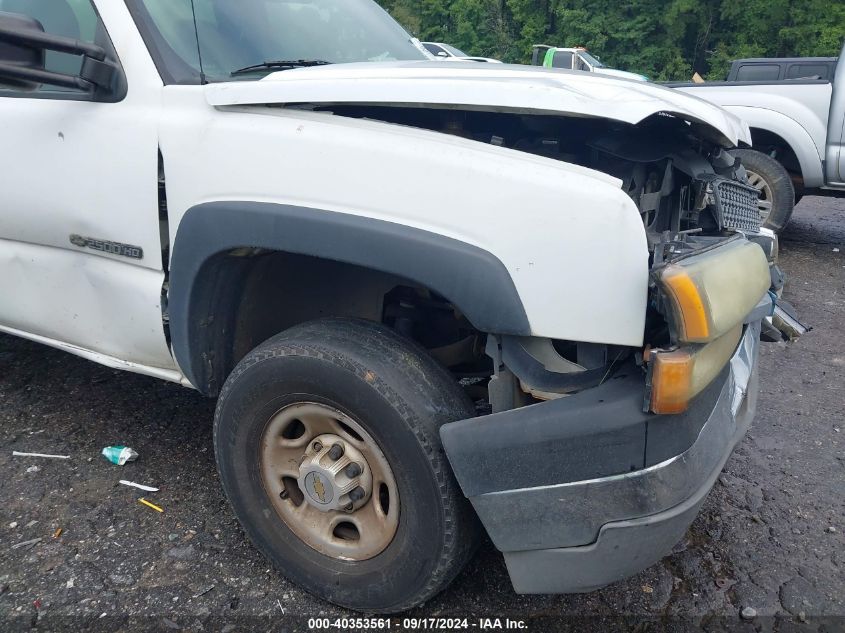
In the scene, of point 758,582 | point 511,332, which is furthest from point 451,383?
point 758,582

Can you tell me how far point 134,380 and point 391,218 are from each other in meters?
2.50

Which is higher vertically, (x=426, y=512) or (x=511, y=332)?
(x=511, y=332)

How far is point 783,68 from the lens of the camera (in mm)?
7660

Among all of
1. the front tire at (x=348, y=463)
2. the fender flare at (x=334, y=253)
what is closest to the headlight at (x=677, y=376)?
the fender flare at (x=334, y=253)

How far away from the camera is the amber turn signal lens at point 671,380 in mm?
1530

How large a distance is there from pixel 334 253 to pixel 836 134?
581cm

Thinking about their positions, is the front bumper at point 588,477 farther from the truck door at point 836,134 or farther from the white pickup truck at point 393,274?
the truck door at point 836,134

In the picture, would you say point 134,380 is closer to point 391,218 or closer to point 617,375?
point 391,218

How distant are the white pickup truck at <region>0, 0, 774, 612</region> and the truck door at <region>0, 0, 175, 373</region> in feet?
0.04

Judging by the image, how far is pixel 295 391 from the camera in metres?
2.02

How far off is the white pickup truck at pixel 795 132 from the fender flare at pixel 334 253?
5.16m

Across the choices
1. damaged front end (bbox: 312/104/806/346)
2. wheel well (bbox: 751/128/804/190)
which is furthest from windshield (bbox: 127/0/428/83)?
wheel well (bbox: 751/128/804/190)

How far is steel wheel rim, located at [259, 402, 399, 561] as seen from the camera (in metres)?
2.00

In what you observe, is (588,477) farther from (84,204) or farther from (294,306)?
(84,204)
